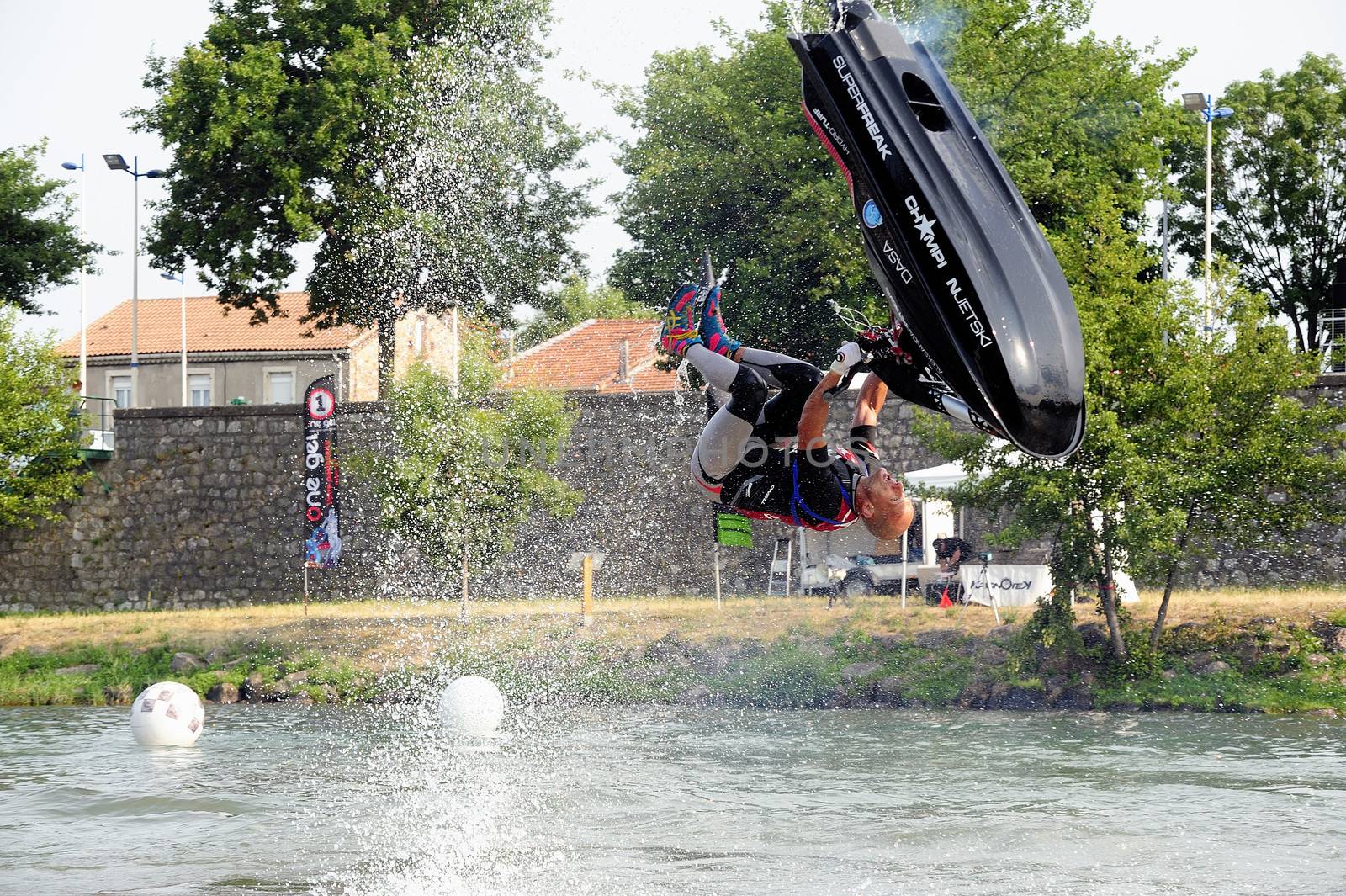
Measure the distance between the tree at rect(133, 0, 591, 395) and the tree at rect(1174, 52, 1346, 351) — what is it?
21.6m

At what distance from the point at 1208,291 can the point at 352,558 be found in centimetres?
1797

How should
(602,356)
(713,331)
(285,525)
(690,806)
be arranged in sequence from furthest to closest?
1. (602,356)
2. (285,525)
3. (690,806)
4. (713,331)

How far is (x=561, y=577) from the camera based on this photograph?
94.2 ft

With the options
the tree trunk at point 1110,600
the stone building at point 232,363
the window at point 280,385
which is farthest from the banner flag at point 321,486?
the window at point 280,385

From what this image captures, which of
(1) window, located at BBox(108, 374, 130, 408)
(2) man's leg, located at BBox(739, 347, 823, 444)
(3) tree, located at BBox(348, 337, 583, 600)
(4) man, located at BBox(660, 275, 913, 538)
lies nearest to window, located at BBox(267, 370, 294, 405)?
(1) window, located at BBox(108, 374, 130, 408)

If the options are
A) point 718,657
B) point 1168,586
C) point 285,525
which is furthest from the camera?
point 285,525

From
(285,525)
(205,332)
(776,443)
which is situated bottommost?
(285,525)

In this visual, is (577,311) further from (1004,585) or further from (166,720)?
(166,720)

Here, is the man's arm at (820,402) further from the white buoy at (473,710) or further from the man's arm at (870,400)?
the white buoy at (473,710)

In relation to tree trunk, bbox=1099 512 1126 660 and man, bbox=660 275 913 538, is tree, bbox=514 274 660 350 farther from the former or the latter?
man, bbox=660 275 913 538

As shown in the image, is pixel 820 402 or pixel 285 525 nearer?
pixel 820 402

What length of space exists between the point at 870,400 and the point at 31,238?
39.3 metres

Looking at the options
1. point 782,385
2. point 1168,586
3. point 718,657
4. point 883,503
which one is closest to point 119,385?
point 718,657

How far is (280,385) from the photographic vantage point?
172 ft
